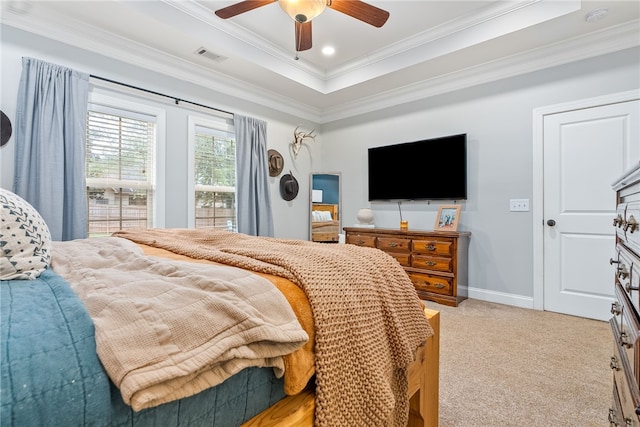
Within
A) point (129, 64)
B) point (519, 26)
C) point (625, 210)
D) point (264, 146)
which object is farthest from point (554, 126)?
point (129, 64)

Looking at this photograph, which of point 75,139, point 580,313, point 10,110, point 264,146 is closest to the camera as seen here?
point 10,110

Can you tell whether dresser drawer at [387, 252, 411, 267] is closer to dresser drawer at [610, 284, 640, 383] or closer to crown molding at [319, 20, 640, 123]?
crown molding at [319, 20, 640, 123]

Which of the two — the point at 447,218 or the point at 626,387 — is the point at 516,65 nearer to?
the point at 447,218

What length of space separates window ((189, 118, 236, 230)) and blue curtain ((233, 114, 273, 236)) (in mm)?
134

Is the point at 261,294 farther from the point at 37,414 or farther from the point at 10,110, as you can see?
the point at 10,110

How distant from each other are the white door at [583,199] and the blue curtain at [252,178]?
3.05 m

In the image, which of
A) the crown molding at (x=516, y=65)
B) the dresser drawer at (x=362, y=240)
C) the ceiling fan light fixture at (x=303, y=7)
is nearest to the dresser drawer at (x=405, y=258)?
the dresser drawer at (x=362, y=240)

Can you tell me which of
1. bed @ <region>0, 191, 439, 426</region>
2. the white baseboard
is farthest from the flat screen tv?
bed @ <region>0, 191, 439, 426</region>

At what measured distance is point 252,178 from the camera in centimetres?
388

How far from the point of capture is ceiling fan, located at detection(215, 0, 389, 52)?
2057 millimetres

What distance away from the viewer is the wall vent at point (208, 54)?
123 inches

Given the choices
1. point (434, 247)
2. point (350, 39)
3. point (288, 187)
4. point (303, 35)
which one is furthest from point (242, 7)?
point (434, 247)

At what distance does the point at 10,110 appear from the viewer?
245 cm

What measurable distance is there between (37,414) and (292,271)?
578mm
